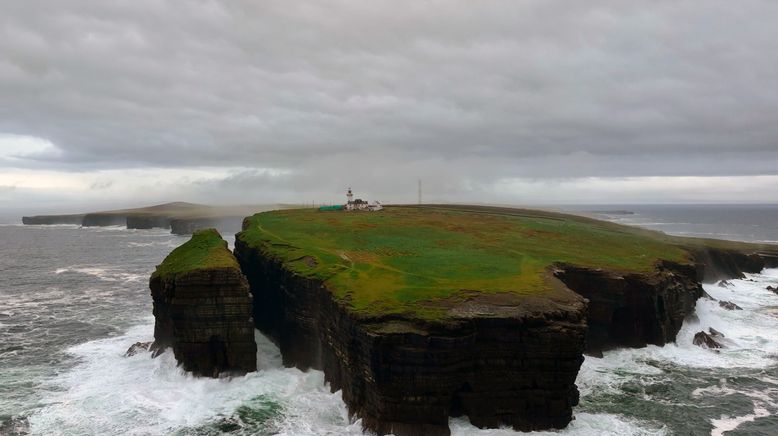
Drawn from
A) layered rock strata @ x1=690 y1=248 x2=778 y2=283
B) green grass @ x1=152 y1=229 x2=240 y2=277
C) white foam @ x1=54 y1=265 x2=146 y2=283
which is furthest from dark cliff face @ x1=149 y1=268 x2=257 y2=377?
layered rock strata @ x1=690 y1=248 x2=778 y2=283

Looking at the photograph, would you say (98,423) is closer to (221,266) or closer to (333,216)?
(221,266)

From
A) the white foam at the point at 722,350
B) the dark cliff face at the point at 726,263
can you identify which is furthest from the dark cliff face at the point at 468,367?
the dark cliff face at the point at 726,263

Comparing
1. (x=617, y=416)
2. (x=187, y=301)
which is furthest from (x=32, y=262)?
(x=617, y=416)

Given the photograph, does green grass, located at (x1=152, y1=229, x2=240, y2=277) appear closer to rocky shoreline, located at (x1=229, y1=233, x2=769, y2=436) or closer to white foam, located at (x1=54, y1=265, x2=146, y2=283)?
rocky shoreline, located at (x1=229, y1=233, x2=769, y2=436)

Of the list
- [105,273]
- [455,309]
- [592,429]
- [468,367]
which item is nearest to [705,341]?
[592,429]

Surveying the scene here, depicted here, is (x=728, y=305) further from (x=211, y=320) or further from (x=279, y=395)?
(x=211, y=320)

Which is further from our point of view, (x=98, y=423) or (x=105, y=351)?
(x=105, y=351)
